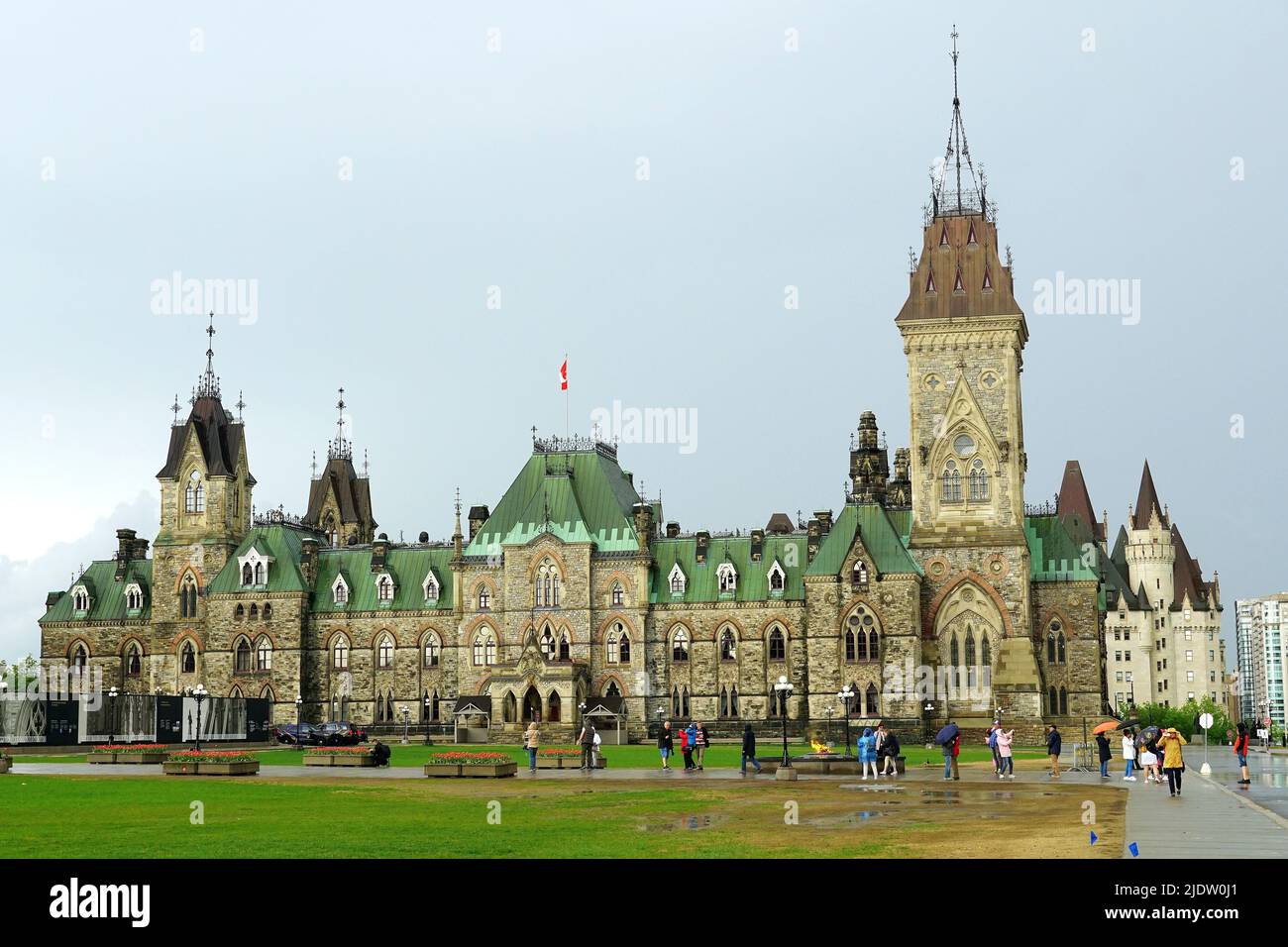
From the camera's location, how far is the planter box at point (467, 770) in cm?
5053

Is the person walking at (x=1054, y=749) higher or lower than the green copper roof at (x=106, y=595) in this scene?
lower

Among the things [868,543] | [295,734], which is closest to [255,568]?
[295,734]

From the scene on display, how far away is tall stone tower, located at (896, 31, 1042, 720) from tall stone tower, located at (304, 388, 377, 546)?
54701 millimetres

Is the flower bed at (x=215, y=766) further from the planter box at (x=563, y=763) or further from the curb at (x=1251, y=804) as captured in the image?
the curb at (x=1251, y=804)

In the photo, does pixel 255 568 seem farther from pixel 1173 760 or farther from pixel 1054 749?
pixel 1173 760

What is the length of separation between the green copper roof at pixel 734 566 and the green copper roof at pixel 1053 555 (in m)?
14.4

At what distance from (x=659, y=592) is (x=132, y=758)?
4419 cm

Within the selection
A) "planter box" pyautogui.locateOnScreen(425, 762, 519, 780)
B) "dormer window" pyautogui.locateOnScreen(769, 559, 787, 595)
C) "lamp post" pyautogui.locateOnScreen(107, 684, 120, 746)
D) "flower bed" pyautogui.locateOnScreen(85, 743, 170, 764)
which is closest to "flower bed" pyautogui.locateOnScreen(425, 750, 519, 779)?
"planter box" pyautogui.locateOnScreen(425, 762, 519, 780)

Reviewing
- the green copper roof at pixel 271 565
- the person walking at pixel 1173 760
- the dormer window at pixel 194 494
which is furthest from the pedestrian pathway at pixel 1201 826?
the dormer window at pixel 194 494

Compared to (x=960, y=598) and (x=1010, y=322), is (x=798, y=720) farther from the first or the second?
(x=1010, y=322)

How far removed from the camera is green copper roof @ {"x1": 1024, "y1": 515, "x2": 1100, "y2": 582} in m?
94.8

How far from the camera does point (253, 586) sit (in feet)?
349

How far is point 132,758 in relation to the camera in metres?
62.4

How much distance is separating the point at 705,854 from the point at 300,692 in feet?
275
